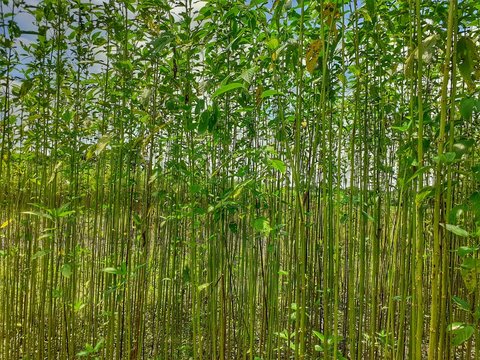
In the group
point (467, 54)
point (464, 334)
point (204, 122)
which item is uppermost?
point (467, 54)

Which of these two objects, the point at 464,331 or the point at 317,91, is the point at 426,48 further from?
the point at 317,91

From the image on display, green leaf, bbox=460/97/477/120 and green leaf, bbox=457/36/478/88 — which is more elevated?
green leaf, bbox=457/36/478/88

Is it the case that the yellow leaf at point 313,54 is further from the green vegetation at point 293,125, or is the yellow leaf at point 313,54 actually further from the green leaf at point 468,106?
the green leaf at point 468,106

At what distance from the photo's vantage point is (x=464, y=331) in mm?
959

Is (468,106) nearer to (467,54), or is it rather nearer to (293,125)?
(467,54)

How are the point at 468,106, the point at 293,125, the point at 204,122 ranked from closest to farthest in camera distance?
1. the point at 468,106
2. the point at 204,122
3. the point at 293,125

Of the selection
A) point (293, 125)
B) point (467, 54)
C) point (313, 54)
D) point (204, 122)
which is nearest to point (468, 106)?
point (467, 54)

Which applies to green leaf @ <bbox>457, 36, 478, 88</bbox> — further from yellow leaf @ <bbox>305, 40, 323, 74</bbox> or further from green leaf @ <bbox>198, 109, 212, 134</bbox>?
green leaf @ <bbox>198, 109, 212, 134</bbox>

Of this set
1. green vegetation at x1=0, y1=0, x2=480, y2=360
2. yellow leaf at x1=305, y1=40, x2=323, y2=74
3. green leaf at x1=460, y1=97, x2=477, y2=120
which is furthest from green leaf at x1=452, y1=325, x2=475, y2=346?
yellow leaf at x1=305, y1=40, x2=323, y2=74

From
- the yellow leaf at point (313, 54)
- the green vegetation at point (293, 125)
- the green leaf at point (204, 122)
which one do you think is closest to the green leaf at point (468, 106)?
the green vegetation at point (293, 125)

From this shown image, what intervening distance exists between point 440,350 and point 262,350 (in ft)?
5.75

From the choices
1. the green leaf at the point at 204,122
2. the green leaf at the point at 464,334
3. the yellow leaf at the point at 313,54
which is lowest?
the green leaf at the point at 464,334

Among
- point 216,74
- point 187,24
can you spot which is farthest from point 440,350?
point 187,24

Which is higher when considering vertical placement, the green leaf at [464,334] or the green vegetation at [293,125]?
the green vegetation at [293,125]
